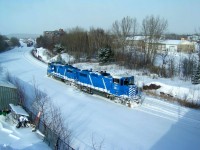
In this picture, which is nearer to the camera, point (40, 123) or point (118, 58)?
point (40, 123)

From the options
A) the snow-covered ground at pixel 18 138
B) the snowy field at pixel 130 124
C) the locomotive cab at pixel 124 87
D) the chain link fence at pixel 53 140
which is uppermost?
the locomotive cab at pixel 124 87

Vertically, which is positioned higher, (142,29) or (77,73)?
(142,29)

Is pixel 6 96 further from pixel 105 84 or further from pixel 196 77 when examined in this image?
pixel 196 77

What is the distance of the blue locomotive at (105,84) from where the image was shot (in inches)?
923

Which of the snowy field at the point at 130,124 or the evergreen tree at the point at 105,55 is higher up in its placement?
the evergreen tree at the point at 105,55

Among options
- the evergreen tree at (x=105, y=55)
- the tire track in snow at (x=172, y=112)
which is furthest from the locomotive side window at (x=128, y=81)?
the evergreen tree at (x=105, y=55)

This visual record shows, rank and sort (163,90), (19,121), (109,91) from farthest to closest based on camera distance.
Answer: (163,90), (109,91), (19,121)

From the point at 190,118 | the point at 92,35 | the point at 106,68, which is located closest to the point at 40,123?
the point at 190,118

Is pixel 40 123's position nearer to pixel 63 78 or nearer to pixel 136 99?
pixel 136 99

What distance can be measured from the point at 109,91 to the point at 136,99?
2.81 metres

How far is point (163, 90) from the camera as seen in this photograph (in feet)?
93.9

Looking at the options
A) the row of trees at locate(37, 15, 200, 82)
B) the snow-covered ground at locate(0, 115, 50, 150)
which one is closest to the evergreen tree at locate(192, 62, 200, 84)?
the row of trees at locate(37, 15, 200, 82)

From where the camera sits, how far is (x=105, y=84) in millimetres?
25594

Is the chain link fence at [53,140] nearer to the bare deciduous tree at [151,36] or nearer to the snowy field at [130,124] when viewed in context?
the snowy field at [130,124]
